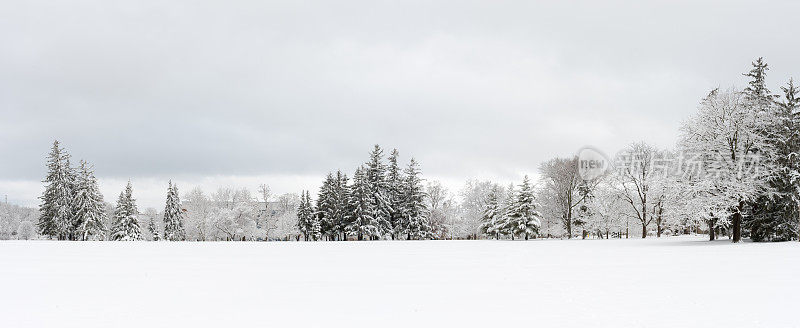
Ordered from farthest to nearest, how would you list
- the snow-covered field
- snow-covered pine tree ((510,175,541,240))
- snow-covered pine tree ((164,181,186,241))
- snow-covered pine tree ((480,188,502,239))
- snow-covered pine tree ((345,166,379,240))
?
snow-covered pine tree ((164,181,186,241))
snow-covered pine tree ((480,188,502,239))
snow-covered pine tree ((345,166,379,240))
snow-covered pine tree ((510,175,541,240))
the snow-covered field

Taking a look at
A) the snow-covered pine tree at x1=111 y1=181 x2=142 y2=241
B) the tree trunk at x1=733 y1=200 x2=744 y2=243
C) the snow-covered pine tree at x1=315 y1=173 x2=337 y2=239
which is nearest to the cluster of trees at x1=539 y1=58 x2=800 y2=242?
the tree trunk at x1=733 y1=200 x2=744 y2=243

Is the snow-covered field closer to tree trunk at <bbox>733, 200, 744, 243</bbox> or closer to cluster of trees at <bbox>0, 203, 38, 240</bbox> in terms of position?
tree trunk at <bbox>733, 200, 744, 243</bbox>

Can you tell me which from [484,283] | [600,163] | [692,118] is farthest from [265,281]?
[600,163]

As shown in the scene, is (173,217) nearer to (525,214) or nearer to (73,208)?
(73,208)

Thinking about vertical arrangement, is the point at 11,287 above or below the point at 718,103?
below

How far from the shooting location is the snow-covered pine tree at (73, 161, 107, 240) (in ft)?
223

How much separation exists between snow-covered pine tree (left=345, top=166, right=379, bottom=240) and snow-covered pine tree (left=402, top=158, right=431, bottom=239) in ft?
14.8

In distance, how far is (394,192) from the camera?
6988 centimetres

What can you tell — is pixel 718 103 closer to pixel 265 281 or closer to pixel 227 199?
pixel 265 281

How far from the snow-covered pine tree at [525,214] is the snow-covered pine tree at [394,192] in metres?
14.7

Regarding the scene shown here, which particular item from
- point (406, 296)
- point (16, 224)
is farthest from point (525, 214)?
point (16, 224)

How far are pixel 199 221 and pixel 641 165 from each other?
77473mm

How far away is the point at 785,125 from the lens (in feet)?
125

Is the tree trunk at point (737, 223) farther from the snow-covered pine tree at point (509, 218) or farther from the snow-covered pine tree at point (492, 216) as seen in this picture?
the snow-covered pine tree at point (492, 216)
